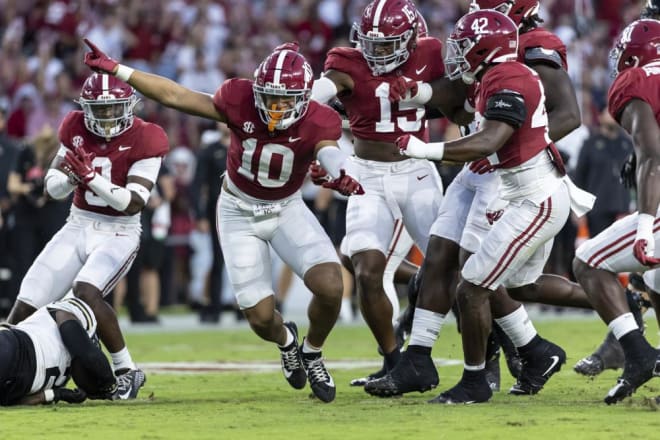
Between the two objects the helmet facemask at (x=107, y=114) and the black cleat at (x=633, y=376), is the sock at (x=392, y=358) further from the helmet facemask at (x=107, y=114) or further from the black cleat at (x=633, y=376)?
the helmet facemask at (x=107, y=114)

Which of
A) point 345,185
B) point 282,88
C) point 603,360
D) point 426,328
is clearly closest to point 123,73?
point 282,88

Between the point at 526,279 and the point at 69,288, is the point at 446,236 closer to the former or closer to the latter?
the point at 526,279

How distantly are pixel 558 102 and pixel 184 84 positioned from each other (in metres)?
9.42

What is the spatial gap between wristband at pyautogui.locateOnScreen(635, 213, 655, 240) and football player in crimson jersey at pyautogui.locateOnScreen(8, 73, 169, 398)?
2.89 meters

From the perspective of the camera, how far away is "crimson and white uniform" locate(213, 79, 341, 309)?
7.30 metres

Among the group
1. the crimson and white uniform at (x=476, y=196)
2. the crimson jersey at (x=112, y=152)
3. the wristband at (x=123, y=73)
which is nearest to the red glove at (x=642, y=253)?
the crimson and white uniform at (x=476, y=196)

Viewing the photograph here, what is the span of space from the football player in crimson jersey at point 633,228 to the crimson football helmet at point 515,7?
28.5 inches

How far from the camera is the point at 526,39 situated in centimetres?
736

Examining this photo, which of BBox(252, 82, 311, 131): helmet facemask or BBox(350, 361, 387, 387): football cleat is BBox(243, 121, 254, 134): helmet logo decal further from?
BBox(350, 361, 387, 387): football cleat

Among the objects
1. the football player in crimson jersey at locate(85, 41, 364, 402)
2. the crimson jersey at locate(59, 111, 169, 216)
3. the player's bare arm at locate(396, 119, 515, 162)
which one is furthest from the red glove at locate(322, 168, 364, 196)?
the crimson jersey at locate(59, 111, 169, 216)

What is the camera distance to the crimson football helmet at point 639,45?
680cm

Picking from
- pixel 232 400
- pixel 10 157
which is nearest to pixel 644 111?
pixel 232 400

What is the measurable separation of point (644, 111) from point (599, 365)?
2.08 m

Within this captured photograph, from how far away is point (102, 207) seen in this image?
7840 millimetres
